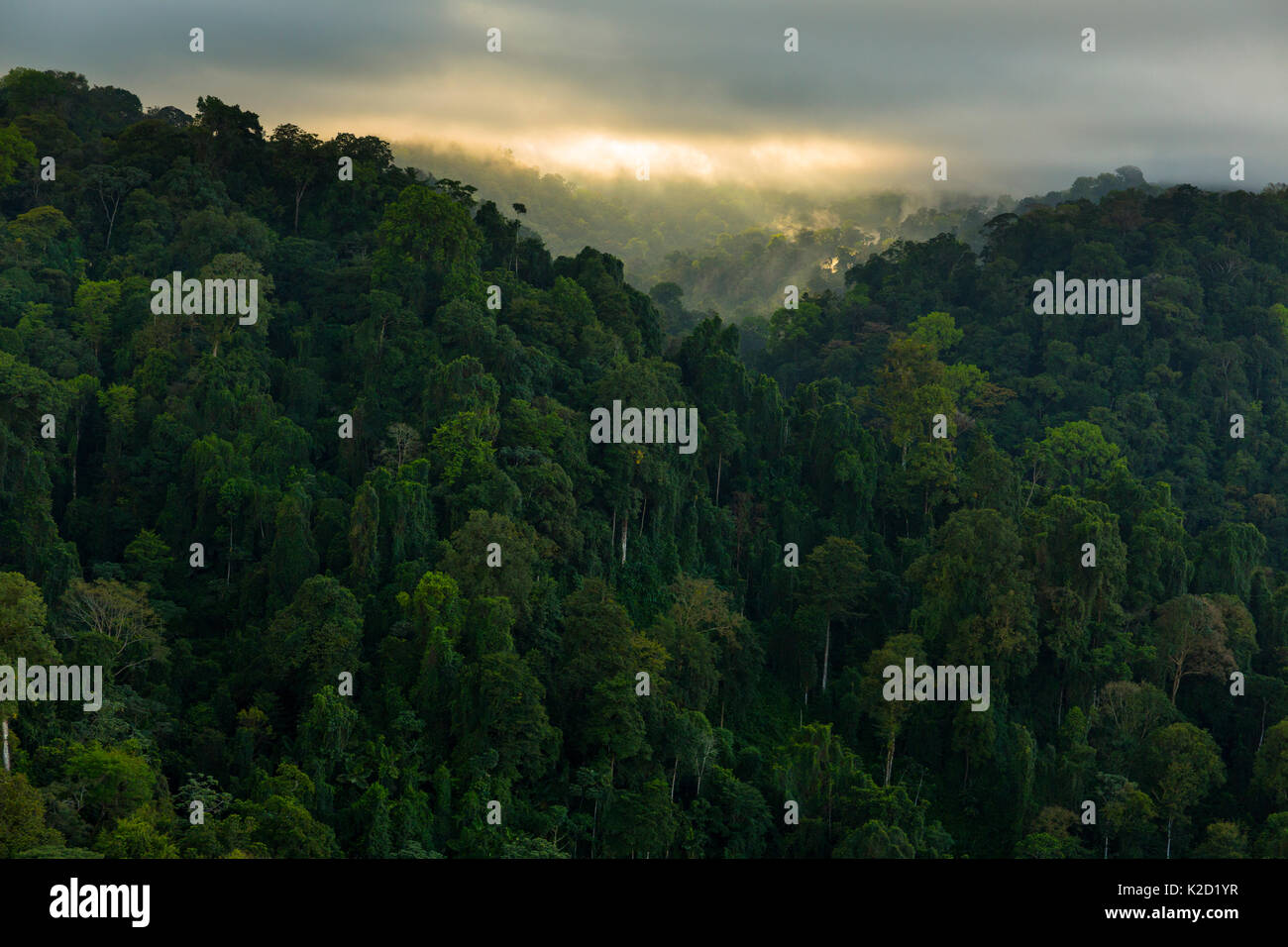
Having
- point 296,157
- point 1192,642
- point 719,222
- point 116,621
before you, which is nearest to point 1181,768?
point 1192,642

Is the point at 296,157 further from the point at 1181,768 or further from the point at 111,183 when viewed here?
the point at 1181,768

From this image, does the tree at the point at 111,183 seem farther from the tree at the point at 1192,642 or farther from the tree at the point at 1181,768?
the tree at the point at 1181,768

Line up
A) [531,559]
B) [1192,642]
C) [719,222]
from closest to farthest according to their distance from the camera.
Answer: [531,559], [1192,642], [719,222]

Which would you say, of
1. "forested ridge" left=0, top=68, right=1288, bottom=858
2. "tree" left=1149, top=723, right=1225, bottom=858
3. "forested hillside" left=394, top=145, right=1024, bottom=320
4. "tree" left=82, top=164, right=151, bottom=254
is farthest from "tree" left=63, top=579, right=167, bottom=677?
"forested hillside" left=394, top=145, right=1024, bottom=320

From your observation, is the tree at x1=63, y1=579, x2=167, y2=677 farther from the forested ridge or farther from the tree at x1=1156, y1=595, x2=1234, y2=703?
the tree at x1=1156, y1=595, x2=1234, y2=703

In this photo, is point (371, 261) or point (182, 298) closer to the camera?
point (182, 298)
